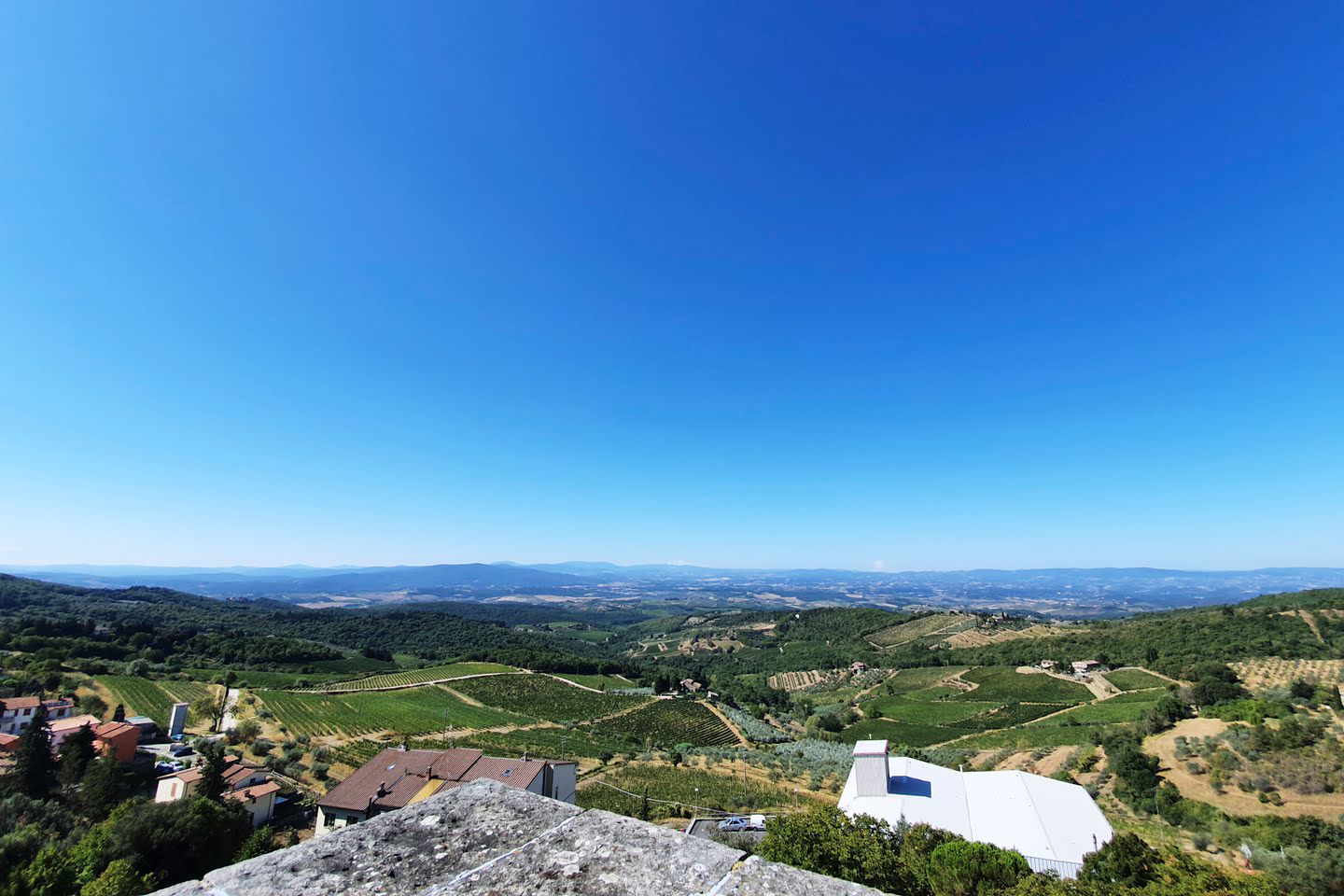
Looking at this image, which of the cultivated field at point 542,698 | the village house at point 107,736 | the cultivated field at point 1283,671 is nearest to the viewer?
the village house at point 107,736

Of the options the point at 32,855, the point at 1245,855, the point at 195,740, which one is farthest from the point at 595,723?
the point at 1245,855

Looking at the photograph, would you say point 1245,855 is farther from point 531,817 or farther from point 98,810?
point 98,810

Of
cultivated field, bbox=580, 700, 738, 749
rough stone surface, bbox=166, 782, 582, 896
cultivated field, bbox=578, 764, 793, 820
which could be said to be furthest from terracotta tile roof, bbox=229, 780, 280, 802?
rough stone surface, bbox=166, 782, 582, 896

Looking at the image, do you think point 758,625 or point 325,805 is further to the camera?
point 758,625

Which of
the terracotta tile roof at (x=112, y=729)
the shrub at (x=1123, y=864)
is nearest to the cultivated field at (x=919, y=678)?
the shrub at (x=1123, y=864)

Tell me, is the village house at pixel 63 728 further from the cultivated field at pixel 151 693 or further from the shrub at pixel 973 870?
the shrub at pixel 973 870

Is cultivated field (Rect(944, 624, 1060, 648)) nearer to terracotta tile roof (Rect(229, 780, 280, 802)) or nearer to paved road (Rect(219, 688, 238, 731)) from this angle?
terracotta tile roof (Rect(229, 780, 280, 802))
